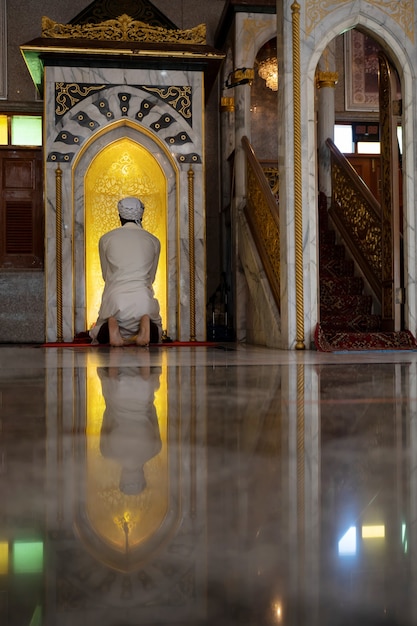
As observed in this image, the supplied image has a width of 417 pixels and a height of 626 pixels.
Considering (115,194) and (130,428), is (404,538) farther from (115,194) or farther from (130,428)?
(115,194)

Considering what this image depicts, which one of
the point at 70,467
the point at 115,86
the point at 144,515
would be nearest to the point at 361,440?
the point at 70,467

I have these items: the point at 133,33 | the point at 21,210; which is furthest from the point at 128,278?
the point at 21,210

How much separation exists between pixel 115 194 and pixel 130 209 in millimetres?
2887

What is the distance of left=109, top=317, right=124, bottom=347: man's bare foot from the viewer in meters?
6.85

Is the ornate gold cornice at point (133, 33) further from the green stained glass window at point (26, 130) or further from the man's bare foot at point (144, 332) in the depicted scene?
the man's bare foot at point (144, 332)

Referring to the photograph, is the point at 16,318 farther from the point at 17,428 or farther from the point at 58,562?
the point at 58,562

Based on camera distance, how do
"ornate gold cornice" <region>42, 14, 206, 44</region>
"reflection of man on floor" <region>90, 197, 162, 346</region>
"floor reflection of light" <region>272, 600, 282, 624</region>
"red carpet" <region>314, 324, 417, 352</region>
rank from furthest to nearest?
"ornate gold cornice" <region>42, 14, 206, 44</region> < "reflection of man on floor" <region>90, 197, 162, 346</region> < "red carpet" <region>314, 324, 417, 352</region> < "floor reflection of light" <region>272, 600, 282, 624</region>

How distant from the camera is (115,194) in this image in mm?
10695

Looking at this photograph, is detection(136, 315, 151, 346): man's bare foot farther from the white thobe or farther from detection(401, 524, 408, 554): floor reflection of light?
detection(401, 524, 408, 554): floor reflection of light

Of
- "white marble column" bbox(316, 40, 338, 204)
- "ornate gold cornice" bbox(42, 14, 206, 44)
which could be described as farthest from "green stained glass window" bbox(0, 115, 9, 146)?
"white marble column" bbox(316, 40, 338, 204)

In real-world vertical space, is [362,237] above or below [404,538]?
above

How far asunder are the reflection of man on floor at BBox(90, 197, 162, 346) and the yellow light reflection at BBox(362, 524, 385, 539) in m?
6.30

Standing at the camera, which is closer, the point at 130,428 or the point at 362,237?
the point at 130,428

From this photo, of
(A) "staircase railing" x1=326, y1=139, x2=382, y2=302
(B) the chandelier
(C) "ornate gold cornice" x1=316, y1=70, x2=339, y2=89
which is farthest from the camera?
(B) the chandelier
